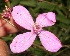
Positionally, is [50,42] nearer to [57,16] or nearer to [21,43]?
[21,43]

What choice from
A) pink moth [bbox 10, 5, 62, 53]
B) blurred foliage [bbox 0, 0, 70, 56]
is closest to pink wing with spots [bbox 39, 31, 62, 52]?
pink moth [bbox 10, 5, 62, 53]

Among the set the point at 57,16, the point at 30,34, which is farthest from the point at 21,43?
the point at 57,16

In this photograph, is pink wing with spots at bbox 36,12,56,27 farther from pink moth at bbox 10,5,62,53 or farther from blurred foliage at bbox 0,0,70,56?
blurred foliage at bbox 0,0,70,56

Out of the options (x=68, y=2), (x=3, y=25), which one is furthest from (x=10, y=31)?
A: (x=68, y=2)

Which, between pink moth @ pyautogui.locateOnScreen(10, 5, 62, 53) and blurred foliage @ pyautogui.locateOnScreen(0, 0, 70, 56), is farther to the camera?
blurred foliage @ pyautogui.locateOnScreen(0, 0, 70, 56)

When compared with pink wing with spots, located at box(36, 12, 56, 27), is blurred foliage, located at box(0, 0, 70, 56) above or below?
below

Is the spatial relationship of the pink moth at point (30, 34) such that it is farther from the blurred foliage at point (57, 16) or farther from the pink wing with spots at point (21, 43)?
the blurred foliage at point (57, 16)
